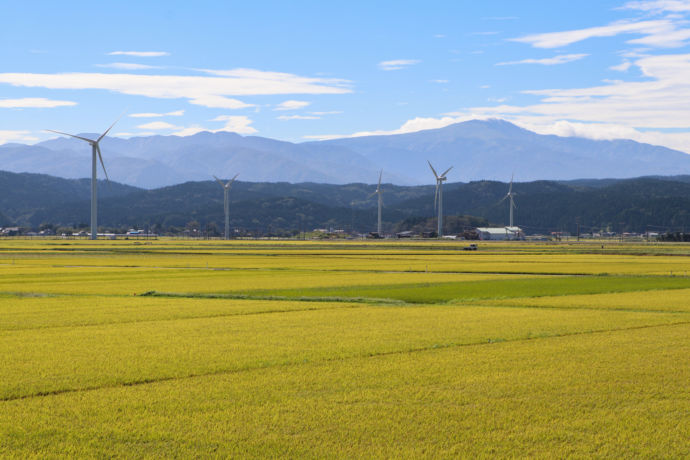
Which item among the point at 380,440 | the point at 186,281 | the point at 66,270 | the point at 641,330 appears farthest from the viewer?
the point at 66,270

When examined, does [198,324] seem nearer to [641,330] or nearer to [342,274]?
[641,330]

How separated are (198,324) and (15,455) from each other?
57.9ft

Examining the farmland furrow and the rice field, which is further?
the farmland furrow

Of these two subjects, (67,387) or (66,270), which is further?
(66,270)

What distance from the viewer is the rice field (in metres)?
13.3

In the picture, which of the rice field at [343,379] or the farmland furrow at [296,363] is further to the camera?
the farmland furrow at [296,363]

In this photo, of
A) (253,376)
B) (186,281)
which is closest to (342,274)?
(186,281)

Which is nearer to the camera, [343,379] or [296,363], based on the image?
[343,379]

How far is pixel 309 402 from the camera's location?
15898mm

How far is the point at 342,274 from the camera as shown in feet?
216

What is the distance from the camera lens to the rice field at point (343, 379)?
1326 cm

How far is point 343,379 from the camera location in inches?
722

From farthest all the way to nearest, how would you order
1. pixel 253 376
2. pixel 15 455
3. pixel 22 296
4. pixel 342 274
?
1. pixel 342 274
2. pixel 22 296
3. pixel 253 376
4. pixel 15 455

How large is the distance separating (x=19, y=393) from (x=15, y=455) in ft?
15.3
